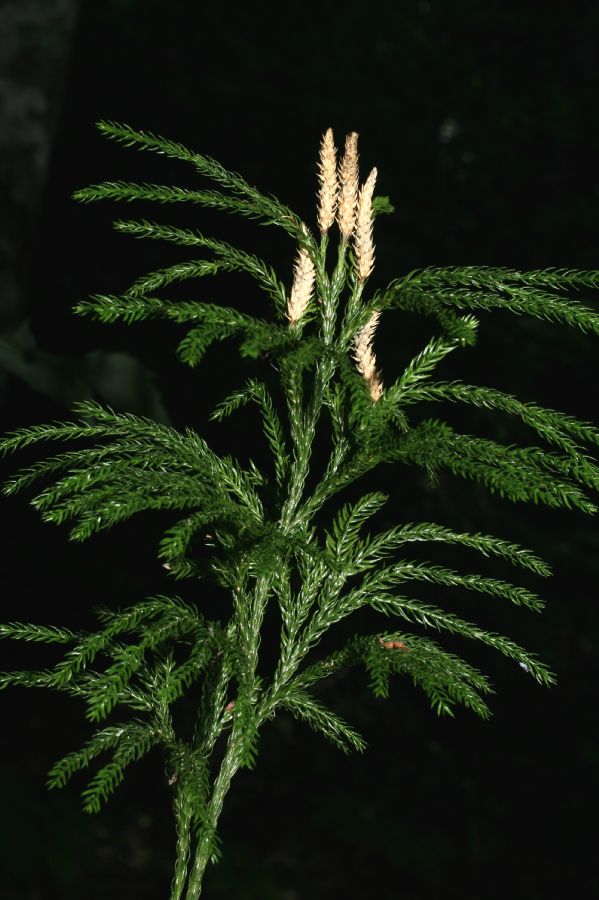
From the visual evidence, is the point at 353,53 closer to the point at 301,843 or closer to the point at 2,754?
the point at 2,754

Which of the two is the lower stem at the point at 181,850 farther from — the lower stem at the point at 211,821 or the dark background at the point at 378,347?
the dark background at the point at 378,347

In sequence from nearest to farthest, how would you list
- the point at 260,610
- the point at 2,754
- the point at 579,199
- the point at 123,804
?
the point at 260,610 < the point at 579,199 < the point at 2,754 < the point at 123,804

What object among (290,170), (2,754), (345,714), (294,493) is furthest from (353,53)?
(294,493)

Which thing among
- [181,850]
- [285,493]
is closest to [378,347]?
[285,493]

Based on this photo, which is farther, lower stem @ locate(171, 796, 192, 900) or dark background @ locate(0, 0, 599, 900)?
dark background @ locate(0, 0, 599, 900)

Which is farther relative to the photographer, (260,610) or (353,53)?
(353,53)

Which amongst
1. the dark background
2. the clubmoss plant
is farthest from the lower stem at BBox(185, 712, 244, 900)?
the dark background

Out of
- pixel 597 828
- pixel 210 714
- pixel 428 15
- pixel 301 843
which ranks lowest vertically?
pixel 301 843

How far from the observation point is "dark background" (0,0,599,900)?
4000 millimetres

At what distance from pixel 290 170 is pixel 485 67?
6.81 ft

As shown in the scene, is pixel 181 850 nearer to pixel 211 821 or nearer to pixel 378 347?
pixel 211 821

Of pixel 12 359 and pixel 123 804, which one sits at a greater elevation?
pixel 12 359

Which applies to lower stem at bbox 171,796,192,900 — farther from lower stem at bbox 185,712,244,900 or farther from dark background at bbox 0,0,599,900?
dark background at bbox 0,0,599,900

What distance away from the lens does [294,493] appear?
0.88m
